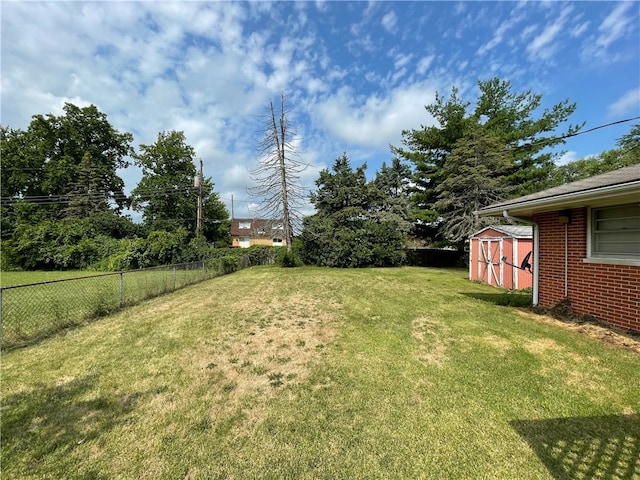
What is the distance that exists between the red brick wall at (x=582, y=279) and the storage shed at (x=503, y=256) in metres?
3.62

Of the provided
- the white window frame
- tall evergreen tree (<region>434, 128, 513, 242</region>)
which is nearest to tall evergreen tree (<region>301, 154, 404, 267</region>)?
tall evergreen tree (<region>434, 128, 513, 242</region>)

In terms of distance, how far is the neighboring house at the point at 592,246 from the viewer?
4.39m

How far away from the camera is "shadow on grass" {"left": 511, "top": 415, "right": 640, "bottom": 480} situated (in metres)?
1.92

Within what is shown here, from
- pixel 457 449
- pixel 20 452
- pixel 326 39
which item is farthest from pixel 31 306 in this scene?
pixel 326 39

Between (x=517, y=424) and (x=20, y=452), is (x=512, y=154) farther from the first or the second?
(x=20, y=452)

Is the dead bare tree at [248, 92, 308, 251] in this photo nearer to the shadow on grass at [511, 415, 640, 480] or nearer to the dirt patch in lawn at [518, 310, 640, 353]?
the dirt patch in lawn at [518, 310, 640, 353]

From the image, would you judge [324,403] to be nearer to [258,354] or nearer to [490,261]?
[258,354]

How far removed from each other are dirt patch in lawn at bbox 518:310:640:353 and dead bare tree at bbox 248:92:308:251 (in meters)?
15.5

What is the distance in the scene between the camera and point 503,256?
32.7 ft

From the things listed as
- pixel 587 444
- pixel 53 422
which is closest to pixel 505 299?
pixel 587 444

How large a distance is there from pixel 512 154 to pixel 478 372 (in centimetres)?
2143

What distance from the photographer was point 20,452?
2158 millimetres

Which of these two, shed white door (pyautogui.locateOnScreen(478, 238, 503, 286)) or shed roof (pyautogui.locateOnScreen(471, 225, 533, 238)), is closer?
shed roof (pyautogui.locateOnScreen(471, 225, 533, 238))

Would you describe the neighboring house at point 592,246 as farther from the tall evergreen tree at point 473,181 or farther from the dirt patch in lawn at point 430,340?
the tall evergreen tree at point 473,181
